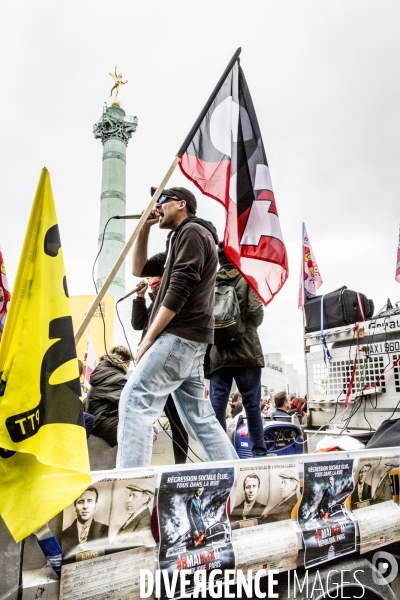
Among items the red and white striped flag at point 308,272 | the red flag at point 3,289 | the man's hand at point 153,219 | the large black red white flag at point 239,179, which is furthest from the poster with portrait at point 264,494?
the red and white striped flag at point 308,272

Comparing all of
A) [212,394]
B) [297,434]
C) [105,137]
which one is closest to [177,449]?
[212,394]

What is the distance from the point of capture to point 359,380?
4094mm

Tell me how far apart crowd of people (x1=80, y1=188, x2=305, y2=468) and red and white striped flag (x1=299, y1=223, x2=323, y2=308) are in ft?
18.1

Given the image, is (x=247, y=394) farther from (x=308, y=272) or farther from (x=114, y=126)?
(x=114, y=126)

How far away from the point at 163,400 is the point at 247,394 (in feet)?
4.06

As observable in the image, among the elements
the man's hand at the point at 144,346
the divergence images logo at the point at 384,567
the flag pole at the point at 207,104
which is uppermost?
the flag pole at the point at 207,104

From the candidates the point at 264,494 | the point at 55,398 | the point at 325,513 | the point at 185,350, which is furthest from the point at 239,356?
the point at 55,398

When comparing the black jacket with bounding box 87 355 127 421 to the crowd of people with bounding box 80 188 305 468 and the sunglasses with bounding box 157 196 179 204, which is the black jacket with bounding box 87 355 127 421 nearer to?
the crowd of people with bounding box 80 188 305 468

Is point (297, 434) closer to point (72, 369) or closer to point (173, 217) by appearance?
point (173, 217)

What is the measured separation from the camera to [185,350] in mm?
2361

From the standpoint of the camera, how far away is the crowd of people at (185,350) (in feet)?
7.11

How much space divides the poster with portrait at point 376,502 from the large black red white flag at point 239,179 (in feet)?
4.71

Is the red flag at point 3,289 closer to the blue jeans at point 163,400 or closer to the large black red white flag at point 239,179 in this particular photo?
the large black red white flag at point 239,179

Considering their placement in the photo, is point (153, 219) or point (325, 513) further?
point (153, 219)
